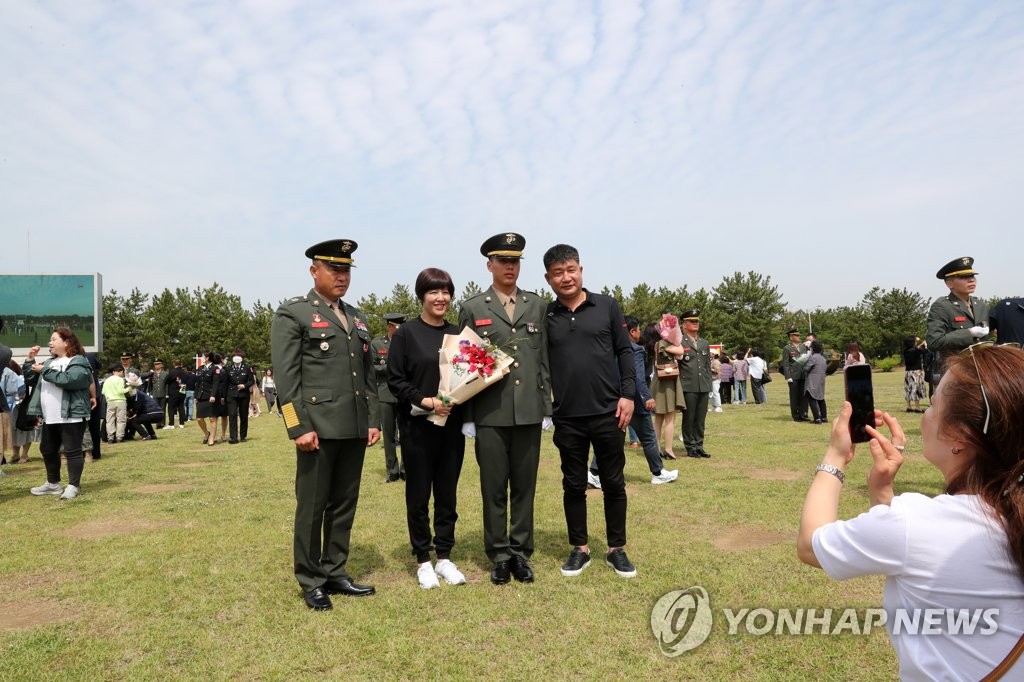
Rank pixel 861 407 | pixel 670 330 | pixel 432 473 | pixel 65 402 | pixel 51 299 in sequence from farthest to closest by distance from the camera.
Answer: pixel 51 299 < pixel 670 330 < pixel 65 402 < pixel 432 473 < pixel 861 407

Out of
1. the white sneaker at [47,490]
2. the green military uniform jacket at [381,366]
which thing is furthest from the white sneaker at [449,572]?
the white sneaker at [47,490]

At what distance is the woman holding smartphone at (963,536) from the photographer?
141cm

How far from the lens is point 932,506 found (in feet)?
4.78

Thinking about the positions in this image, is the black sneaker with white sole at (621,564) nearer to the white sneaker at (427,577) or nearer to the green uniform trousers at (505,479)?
the green uniform trousers at (505,479)

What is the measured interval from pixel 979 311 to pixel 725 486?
3.22 meters

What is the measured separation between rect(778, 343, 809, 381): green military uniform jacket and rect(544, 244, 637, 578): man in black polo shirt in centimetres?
1141

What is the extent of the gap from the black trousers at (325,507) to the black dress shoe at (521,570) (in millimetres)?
1191

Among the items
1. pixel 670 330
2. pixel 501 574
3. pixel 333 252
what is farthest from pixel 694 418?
pixel 333 252

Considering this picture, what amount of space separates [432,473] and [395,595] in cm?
92

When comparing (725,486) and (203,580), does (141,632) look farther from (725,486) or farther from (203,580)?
(725,486)

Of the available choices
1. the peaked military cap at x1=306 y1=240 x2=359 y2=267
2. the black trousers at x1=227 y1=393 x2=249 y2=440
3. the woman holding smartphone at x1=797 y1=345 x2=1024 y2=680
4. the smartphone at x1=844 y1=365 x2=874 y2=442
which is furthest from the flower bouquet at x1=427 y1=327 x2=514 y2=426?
the black trousers at x1=227 y1=393 x2=249 y2=440

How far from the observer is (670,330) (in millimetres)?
9914

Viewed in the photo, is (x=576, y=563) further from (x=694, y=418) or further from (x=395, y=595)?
(x=694, y=418)

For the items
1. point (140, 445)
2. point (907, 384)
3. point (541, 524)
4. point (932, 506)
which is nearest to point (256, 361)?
point (140, 445)
